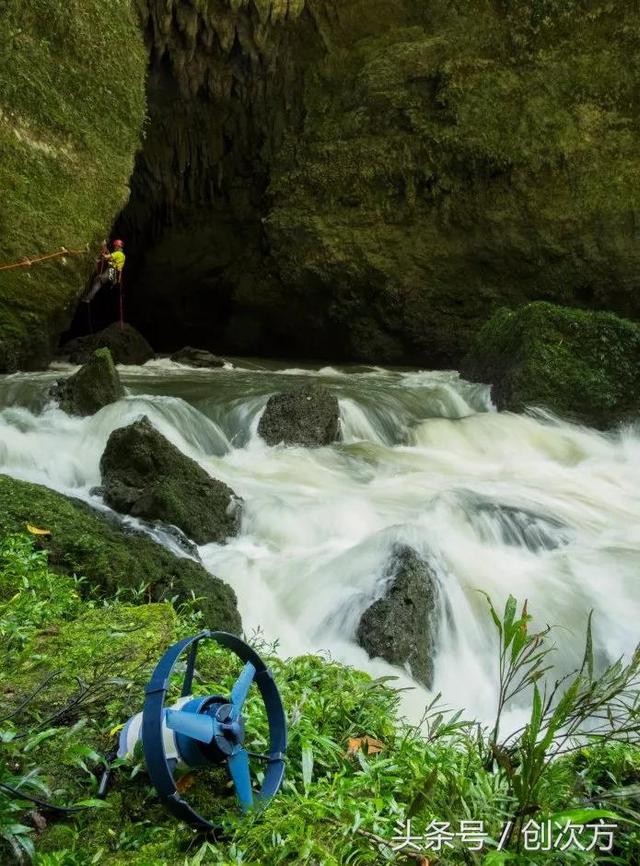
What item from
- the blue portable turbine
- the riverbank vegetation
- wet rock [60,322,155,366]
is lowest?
wet rock [60,322,155,366]

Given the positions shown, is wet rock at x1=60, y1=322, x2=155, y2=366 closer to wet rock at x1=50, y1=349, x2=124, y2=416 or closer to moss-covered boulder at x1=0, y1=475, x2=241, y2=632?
wet rock at x1=50, y1=349, x2=124, y2=416

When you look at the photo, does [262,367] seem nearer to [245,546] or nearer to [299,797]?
[245,546]

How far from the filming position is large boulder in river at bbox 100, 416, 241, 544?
5168 mm

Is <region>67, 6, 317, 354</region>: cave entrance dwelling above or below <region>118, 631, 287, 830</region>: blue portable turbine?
above

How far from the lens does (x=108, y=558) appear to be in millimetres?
3660

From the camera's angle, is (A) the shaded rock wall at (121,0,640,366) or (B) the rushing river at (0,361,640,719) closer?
(B) the rushing river at (0,361,640,719)

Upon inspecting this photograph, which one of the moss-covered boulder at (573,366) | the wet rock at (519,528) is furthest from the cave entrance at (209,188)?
the wet rock at (519,528)

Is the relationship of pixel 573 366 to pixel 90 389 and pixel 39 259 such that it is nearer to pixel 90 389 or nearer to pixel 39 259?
pixel 90 389

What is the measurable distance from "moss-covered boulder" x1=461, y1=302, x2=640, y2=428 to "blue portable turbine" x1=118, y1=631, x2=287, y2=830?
9.11 m

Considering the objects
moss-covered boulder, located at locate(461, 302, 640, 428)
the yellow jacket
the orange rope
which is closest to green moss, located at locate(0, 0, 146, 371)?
the orange rope

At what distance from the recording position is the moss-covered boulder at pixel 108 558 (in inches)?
141

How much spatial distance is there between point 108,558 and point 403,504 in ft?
11.3

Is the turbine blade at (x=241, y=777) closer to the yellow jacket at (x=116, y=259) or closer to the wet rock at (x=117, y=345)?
the yellow jacket at (x=116, y=259)

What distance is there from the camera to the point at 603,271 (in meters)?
14.3
